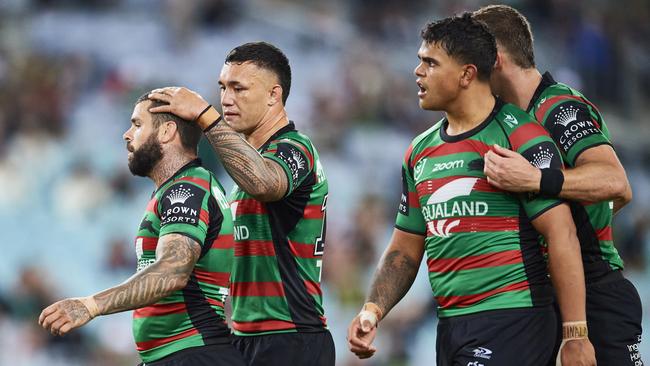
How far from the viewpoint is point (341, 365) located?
40.1 feet

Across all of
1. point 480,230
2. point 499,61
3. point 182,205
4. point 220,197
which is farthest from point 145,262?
point 499,61

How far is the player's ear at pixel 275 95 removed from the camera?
5715mm

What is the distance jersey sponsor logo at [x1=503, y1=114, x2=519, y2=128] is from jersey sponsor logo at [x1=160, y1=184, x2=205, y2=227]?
1.54 meters

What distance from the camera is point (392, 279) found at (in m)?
5.38

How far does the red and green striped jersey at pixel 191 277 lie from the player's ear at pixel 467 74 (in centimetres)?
136

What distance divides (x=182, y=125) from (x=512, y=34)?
71.5 inches

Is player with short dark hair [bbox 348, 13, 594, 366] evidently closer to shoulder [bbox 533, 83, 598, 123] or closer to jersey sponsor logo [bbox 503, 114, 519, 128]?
jersey sponsor logo [bbox 503, 114, 519, 128]

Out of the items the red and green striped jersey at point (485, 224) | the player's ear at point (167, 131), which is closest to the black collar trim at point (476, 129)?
the red and green striped jersey at point (485, 224)

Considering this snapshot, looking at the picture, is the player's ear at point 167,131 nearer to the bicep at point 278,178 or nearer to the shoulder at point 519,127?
the bicep at point 278,178

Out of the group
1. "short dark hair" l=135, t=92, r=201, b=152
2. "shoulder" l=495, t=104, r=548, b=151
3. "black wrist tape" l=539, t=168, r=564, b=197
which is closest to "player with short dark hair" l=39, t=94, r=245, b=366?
"short dark hair" l=135, t=92, r=201, b=152

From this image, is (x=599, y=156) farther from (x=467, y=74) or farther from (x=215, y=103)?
(x=215, y=103)

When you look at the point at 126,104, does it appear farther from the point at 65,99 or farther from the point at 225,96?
the point at 225,96

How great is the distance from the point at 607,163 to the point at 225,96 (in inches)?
83.2

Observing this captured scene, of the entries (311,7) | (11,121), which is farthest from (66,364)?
(311,7)
